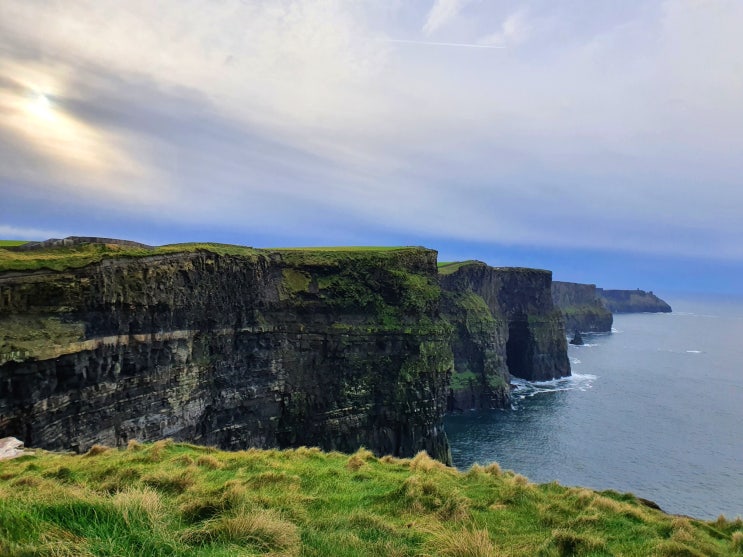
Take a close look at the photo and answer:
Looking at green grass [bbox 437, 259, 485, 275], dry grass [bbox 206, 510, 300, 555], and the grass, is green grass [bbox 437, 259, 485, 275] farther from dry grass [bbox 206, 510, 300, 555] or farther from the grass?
dry grass [bbox 206, 510, 300, 555]

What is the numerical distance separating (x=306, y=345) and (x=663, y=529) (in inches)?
1621

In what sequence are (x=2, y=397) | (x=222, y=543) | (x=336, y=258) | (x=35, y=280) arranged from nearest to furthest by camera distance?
(x=222, y=543)
(x=2, y=397)
(x=35, y=280)
(x=336, y=258)

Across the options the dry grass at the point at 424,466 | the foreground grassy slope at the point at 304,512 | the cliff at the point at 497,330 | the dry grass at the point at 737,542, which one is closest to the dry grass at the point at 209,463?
the foreground grassy slope at the point at 304,512

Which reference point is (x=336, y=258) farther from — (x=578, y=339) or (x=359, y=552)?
(x=578, y=339)

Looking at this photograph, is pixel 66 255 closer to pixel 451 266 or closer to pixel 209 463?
pixel 209 463

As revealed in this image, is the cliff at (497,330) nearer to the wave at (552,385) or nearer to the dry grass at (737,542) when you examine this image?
the wave at (552,385)

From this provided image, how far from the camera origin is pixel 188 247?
4488cm

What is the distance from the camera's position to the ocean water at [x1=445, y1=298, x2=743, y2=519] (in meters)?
49.5

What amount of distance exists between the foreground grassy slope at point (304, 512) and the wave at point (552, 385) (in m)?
79.1

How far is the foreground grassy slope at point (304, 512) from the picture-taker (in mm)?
7531

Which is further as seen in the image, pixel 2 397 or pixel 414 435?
pixel 414 435

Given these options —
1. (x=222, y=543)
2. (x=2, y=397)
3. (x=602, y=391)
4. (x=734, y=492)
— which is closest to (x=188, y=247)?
(x=2, y=397)

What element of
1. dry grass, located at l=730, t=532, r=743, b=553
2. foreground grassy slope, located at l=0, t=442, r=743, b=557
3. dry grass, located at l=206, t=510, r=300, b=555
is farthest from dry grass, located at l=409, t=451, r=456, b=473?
dry grass, located at l=206, t=510, r=300, b=555

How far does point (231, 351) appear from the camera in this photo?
46344 millimetres
